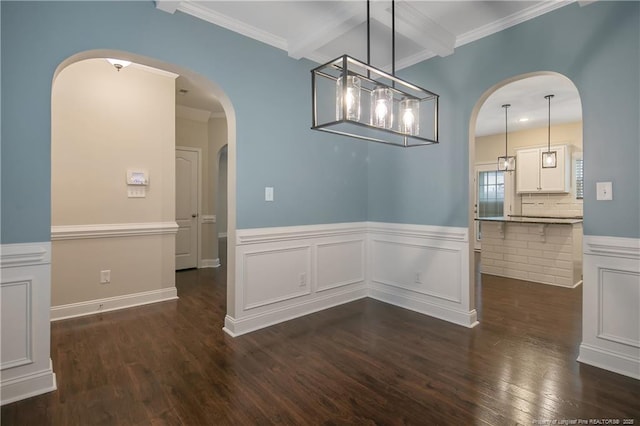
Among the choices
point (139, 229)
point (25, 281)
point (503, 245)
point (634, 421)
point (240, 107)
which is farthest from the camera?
point (503, 245)

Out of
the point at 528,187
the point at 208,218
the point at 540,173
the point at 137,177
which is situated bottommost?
the point at 208,218

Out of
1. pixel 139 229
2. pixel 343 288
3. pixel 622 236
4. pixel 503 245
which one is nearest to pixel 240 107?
pixel 139 229

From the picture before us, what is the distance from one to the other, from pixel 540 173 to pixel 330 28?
19.6 feet

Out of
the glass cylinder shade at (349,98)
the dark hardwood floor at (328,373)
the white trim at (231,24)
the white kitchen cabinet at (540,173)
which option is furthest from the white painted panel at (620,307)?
the white kitchen cabinet at (540,173)

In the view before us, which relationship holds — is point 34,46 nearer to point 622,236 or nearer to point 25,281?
point 25,281

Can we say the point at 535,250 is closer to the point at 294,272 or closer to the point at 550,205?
the point at 550,205

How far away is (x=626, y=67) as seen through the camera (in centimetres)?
226

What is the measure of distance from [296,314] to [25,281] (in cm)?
219

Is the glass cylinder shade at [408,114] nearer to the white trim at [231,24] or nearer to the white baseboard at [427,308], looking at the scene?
the white trim at [231,24]

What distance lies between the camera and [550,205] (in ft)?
22.5

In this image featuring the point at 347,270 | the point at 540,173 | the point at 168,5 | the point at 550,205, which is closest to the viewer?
the point at 168,5

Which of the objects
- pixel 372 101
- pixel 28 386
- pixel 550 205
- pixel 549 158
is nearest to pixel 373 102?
pixel 372 101

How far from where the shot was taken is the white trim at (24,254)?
1.92 meters

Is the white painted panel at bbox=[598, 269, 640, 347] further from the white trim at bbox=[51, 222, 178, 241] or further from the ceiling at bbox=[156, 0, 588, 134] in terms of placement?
the white trim at bbox=[51, 222, 178, 241]
